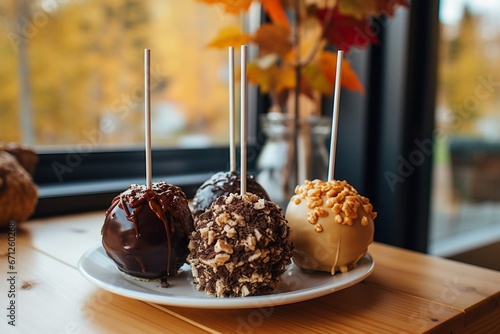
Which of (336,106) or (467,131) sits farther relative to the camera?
(467,131)

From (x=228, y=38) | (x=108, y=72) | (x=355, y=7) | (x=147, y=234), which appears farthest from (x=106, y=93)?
(x=147, y=234)

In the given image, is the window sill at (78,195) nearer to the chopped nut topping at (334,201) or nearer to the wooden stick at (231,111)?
the wooden stick at (231,111)

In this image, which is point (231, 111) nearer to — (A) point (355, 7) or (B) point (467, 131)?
(A) point (355, 7)

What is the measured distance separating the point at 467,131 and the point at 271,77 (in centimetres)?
89

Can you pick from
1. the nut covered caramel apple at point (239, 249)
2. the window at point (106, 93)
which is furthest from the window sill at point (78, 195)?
the nut covered caramel apple at point (239, 249)

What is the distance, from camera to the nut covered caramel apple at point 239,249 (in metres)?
0.55

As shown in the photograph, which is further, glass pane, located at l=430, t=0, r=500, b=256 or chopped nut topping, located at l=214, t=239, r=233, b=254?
glass pane, located at l=430, t=0, r=500, b=256

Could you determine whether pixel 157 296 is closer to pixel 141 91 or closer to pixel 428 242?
pixel 141 91

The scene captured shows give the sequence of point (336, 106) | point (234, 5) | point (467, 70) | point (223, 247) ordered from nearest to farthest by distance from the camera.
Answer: point (223, 247) → point (336, 106) → point (234, 5) → point (467, 70)

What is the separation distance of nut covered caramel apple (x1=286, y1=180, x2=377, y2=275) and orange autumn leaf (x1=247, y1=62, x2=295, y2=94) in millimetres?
547

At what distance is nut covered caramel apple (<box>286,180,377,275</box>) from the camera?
2.08 feet

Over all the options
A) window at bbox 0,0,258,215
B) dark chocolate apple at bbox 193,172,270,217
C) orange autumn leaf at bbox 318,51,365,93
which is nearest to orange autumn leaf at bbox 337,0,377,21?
orange autumn leaf at bbox 318,51,365,93

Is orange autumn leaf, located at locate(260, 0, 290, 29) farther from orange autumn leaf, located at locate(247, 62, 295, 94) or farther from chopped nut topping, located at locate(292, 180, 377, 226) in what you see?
chopped nut topping, located at locate(292, 180, 377, 226)

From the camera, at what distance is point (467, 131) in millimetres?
1733
